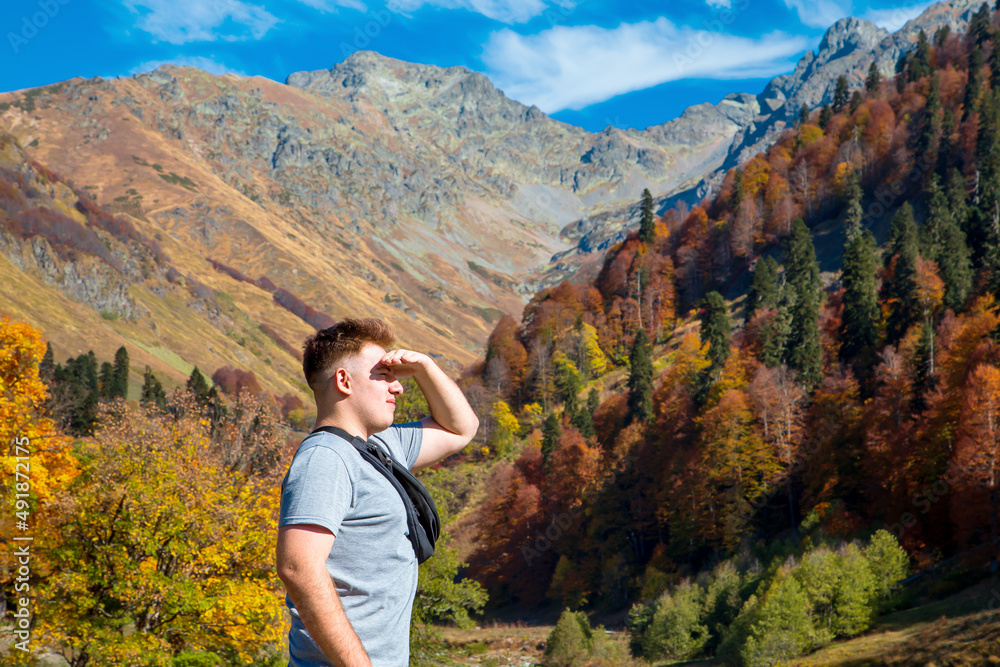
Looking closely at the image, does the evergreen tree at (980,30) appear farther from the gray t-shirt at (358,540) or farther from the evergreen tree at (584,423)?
the gray t-shirt at (358,540)

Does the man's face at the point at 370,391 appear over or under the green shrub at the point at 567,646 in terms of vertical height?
over

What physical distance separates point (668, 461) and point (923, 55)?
428 feet

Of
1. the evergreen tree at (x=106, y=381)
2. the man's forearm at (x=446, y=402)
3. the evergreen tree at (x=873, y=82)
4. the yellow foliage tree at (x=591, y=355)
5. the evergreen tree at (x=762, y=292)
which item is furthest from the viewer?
the evergreen tree at (x=873, y=82)

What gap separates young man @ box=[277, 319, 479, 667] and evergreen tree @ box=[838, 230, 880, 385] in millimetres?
78798

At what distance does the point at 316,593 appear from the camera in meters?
3.24

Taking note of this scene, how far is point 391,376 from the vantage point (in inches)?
161

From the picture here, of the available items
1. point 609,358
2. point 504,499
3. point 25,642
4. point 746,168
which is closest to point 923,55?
point 746,168

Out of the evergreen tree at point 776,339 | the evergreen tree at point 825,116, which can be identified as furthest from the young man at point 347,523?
the evergreen tree at point 825,116

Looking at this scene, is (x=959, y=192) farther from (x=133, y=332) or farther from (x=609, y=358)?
(x=133, y=332)

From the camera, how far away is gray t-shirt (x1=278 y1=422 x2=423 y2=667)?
3375 millimetres

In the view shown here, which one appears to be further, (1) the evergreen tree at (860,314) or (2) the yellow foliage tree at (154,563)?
(1) the evergreen tree at (860,314)

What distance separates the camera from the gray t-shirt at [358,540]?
3375mm

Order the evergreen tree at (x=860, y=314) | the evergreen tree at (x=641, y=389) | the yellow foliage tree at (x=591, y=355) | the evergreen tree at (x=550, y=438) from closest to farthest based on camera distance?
the evergreen tree at (x=860, y=314) < the evergreen tree at (x=550, y=438) < the evergreen tree at (x=641, y=389) < the yellow foliage tree at (x=591, y=355)

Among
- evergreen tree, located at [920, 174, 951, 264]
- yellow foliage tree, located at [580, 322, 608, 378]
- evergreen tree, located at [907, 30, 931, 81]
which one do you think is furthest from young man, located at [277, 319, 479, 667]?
evergreen tree, located at [907, 30, 931, 81]
